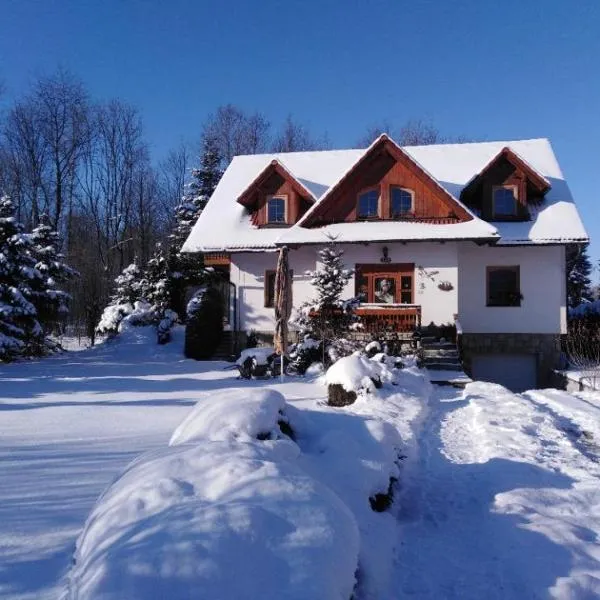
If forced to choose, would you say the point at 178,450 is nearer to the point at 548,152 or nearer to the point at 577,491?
the point at 577,491

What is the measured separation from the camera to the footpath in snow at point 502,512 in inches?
131

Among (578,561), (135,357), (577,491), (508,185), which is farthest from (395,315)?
(578,561)

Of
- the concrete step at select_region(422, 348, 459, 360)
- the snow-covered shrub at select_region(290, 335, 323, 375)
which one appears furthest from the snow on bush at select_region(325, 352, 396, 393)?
the concrete step at select_region(422, 348, 459, 360)

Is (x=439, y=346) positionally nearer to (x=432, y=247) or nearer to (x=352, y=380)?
(x=432, y=247)

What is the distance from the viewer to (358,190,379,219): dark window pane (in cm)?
1708

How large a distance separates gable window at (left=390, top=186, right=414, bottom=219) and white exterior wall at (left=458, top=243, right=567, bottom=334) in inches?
89.9

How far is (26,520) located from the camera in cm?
362

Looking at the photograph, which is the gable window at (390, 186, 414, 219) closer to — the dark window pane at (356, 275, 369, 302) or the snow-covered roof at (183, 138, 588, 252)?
the snow-covered roof at (183, 138, 588, 252)

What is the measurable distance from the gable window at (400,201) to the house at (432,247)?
3 centimetres

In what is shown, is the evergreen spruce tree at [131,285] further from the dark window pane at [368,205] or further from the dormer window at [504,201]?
the dormer window at [504,201]

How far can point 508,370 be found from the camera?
56.5 ft

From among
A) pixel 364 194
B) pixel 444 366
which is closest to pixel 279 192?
pixel 364 194

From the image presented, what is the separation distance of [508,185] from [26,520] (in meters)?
17.3

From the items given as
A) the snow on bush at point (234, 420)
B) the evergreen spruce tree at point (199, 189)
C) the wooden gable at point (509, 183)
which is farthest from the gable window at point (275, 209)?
the snow on bush at point (234, 420)
